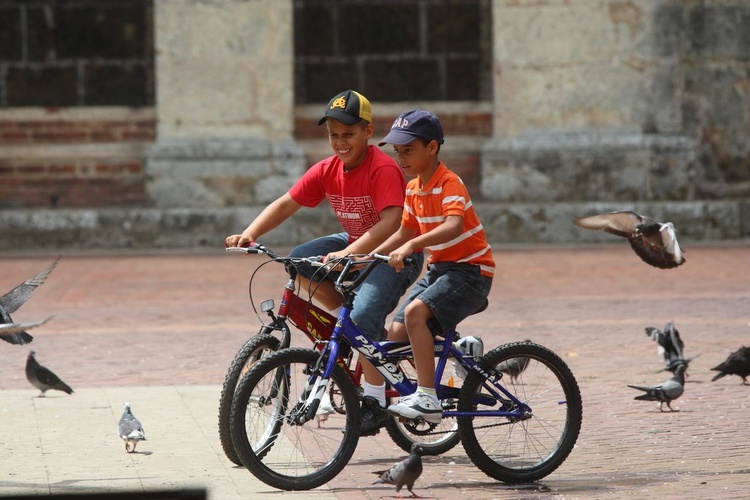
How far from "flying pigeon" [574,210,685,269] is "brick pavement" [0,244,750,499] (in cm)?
85

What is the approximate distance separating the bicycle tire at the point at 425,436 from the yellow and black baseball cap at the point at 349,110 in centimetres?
106

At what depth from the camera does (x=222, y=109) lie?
50.4 ft

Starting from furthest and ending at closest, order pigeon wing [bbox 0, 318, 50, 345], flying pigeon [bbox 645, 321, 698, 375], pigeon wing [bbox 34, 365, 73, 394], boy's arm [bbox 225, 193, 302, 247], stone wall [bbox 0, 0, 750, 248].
A: stone wall [bbox 0, 0, 750, 248] < flying pigeon [bbox 645, 321, 698, 375] < pigeon wing [bbox 34, 365, 73, 394] < boy's arm [bbox 225, 193, 302, 247] < pigeon wing [bbox 0, 318, 50, 345]

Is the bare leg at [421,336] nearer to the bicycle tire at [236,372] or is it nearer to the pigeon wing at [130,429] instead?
the bicycle tire at [236,372]

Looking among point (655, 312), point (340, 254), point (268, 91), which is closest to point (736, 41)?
point (268, 91)

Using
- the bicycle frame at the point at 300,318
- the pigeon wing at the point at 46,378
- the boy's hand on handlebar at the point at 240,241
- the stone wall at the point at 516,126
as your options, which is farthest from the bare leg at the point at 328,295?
the stone wall at the point at 516,126

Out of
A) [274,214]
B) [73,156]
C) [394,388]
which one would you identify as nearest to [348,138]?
[274,214]

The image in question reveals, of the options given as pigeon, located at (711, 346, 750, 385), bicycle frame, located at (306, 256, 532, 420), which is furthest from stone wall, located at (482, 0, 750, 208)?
bicycle frame, located at (306, 256, 532, 420)

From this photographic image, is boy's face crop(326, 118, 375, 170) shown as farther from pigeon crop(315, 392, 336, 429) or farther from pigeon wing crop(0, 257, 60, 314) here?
pigeon wing crop(0, 257, 60, 314)

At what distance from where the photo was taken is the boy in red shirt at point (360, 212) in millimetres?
5574

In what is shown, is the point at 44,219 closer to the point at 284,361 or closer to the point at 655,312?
the point at 655,312

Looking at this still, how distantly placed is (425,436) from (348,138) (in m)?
1.38

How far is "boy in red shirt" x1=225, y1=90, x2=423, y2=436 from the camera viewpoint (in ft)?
18.3

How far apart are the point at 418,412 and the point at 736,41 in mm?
11420
